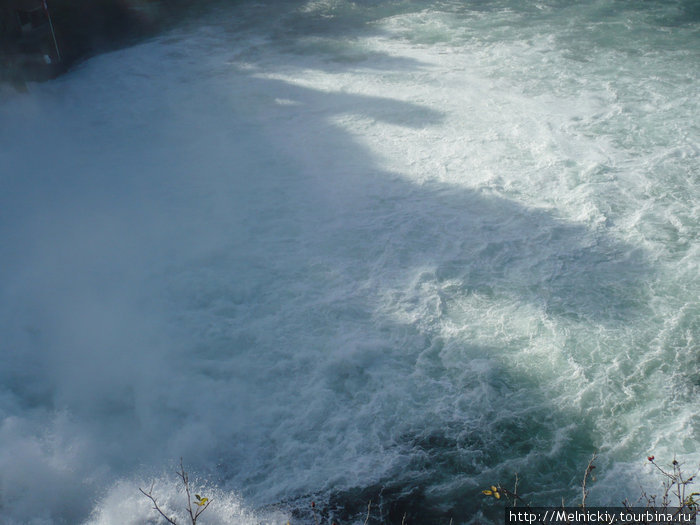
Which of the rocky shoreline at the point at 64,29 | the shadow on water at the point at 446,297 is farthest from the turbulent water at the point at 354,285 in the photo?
the rocky shoreline at the point at 64,29

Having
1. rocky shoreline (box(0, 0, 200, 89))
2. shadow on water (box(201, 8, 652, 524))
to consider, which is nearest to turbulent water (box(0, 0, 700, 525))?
shadow on water (box(201, 8, 652, 524))

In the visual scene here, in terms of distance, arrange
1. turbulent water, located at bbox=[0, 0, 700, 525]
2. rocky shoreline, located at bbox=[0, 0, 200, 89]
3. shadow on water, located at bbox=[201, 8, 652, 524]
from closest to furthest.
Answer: shadow on water, located at bbox=[201, 8, 652, 524], turbulent water, located at bbox=[0, 0, 700, 525], rocky shoreline, located at bbox=[0, 0, 200, 89]

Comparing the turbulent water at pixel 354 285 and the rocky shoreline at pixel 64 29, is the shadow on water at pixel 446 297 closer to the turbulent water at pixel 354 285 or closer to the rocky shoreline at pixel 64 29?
the turbulent water at pixel 354 285

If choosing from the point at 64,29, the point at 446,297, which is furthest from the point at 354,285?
the point at 64,29

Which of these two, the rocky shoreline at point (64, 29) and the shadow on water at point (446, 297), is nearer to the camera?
the shadow on water at point (446, 297)

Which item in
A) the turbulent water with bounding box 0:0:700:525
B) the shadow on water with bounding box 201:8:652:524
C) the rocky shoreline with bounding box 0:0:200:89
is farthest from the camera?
the rocky shoreline with bounding box 0:0:200:89

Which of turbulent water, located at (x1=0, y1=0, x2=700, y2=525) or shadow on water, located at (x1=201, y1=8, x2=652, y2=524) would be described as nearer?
shadow on water, located at (x1=201, y1=8, x2=652, y2=524)

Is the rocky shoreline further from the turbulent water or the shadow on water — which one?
the shadow on water

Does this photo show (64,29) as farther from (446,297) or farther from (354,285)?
(446,297)

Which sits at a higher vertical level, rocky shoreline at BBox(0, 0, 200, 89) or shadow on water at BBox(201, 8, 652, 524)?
rocky shoreline at BBox(0, 0, 200, 89)

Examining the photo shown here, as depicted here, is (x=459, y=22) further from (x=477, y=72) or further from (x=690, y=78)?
(x=690, y=78)
